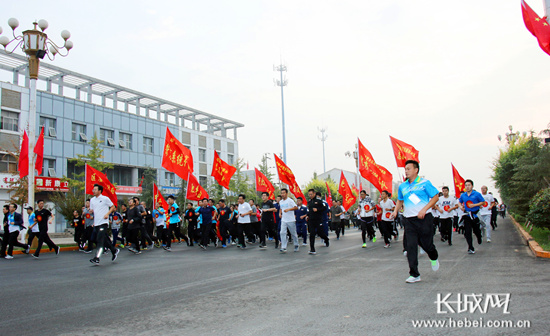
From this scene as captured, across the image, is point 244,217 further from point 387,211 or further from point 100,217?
point 100,217

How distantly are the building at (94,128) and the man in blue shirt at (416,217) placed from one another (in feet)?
87.1

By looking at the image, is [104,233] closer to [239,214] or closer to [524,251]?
[239,214]

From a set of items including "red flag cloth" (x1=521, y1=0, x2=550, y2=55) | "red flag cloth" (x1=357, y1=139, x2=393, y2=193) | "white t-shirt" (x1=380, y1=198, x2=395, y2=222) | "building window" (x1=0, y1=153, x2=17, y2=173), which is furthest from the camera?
"building window" (x1=0, y1=153, x2=17, y2=173)

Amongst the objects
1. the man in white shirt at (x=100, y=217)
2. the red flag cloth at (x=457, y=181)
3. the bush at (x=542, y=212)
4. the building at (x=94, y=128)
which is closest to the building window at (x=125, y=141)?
the building at (x=94, y=128)

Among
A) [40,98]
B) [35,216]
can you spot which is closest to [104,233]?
[35,216]

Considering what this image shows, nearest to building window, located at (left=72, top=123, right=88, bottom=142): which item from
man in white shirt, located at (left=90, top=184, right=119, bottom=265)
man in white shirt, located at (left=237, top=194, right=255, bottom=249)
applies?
man in white shirt, located at (left=237, top=194, right=255, bottom=249)

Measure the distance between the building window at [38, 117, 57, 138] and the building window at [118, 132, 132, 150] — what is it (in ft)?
22.0

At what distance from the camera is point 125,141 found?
1666 inches

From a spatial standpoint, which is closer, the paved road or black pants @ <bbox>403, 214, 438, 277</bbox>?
the paved road

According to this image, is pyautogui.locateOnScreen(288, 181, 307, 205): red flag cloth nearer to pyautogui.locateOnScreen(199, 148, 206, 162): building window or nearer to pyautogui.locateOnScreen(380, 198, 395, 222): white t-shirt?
pyautogui.locateOnScreen(380, 198, 395, 222): white t-shirt

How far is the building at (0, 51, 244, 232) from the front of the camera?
32.3 metres

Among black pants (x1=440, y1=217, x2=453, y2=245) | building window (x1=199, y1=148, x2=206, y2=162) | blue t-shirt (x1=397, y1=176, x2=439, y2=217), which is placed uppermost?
building window (x1=199, y1=148, x2=206, y2=162)

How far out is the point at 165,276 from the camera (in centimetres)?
796

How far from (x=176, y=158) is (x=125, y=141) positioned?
26735mm
